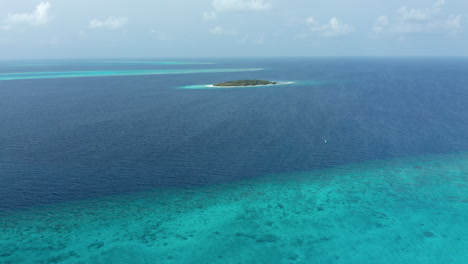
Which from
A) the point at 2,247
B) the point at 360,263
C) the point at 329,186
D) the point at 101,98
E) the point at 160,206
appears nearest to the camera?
the point at 360,263

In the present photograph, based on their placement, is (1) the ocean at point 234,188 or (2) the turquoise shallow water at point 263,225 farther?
(1) the ocean at point 234,188

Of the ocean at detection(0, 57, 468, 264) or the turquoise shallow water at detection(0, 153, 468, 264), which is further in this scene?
the ocean at detection(0, 57, 468, 264)

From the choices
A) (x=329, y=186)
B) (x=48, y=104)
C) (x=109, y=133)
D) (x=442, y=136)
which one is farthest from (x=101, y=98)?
(x=442, y=136)

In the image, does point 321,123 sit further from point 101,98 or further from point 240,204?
point 101,98
